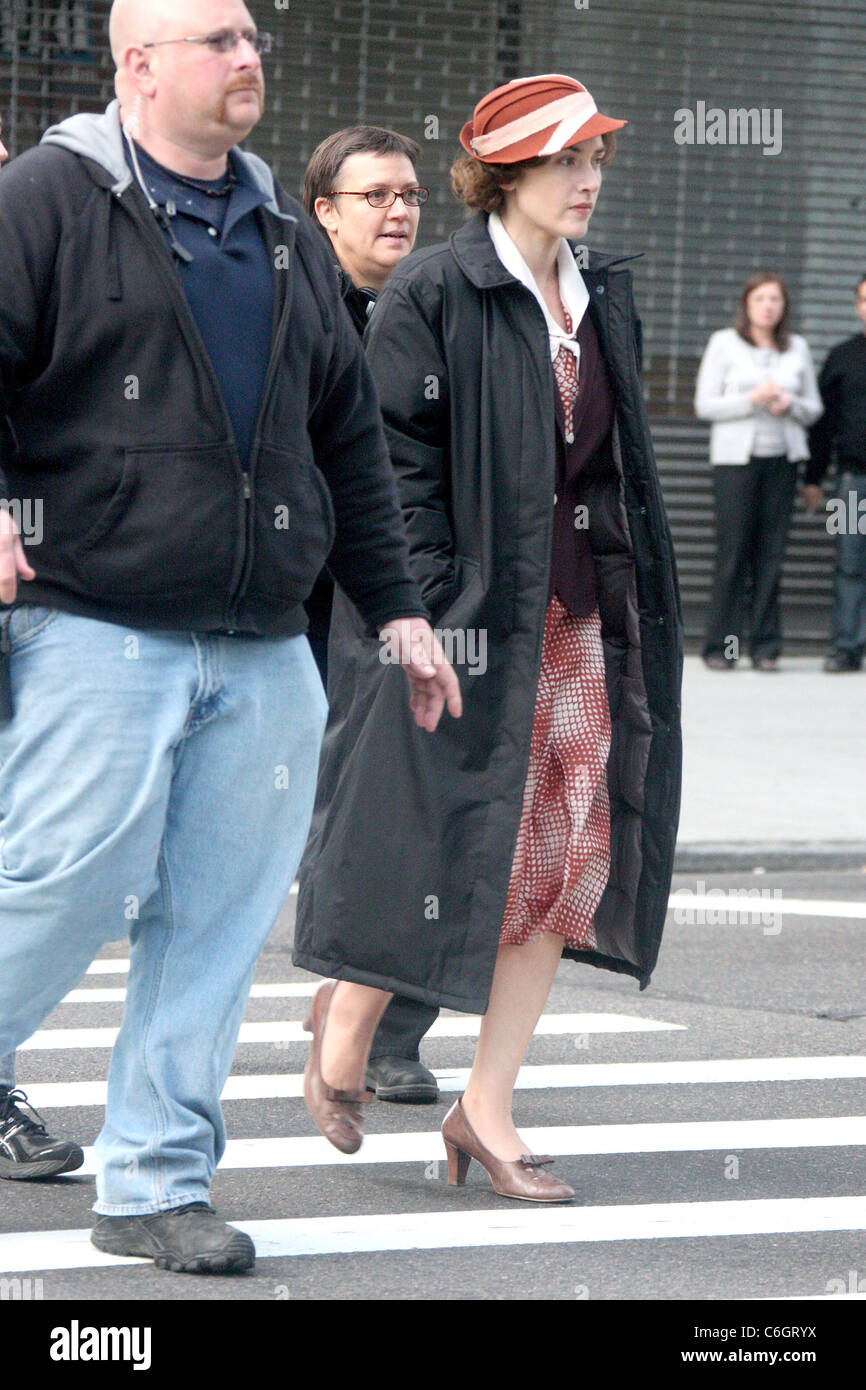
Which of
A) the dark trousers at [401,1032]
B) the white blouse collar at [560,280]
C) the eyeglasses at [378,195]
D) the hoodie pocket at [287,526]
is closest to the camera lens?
the hoodie pocket at [287,526]

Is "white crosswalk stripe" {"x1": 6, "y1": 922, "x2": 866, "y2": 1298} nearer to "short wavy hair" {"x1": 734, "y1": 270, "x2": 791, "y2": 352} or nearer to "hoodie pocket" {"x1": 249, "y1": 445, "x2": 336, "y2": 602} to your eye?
"hoodie pocket" {"x1": 249, "y1": 445, "x2": 336, "y2": 602}

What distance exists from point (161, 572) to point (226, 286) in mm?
461

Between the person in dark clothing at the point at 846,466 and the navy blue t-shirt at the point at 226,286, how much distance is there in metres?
10.5

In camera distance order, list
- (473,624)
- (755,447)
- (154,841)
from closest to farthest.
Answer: (154,841) < (473,624) < (755,447)

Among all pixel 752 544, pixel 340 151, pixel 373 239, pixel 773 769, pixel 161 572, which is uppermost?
pixel 340 151

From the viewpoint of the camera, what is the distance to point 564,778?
454 cm

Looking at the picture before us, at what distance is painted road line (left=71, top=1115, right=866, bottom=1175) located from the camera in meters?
4.76

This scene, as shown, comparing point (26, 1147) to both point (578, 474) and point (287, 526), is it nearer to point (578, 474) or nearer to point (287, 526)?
point (287, 526)

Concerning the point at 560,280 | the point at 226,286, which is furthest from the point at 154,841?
the point at 560,280

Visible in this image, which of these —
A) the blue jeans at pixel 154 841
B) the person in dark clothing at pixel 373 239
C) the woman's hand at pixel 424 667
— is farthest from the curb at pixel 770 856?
the blue jeans at pixel 154 841

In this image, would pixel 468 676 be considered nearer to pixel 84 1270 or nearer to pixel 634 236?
pixel 84 1270

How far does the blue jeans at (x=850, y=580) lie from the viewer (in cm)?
1395

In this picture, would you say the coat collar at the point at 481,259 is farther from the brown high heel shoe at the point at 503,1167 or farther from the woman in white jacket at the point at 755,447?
the woman in white jacket at the point at 755,447

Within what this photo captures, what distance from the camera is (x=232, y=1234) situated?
3.75m
